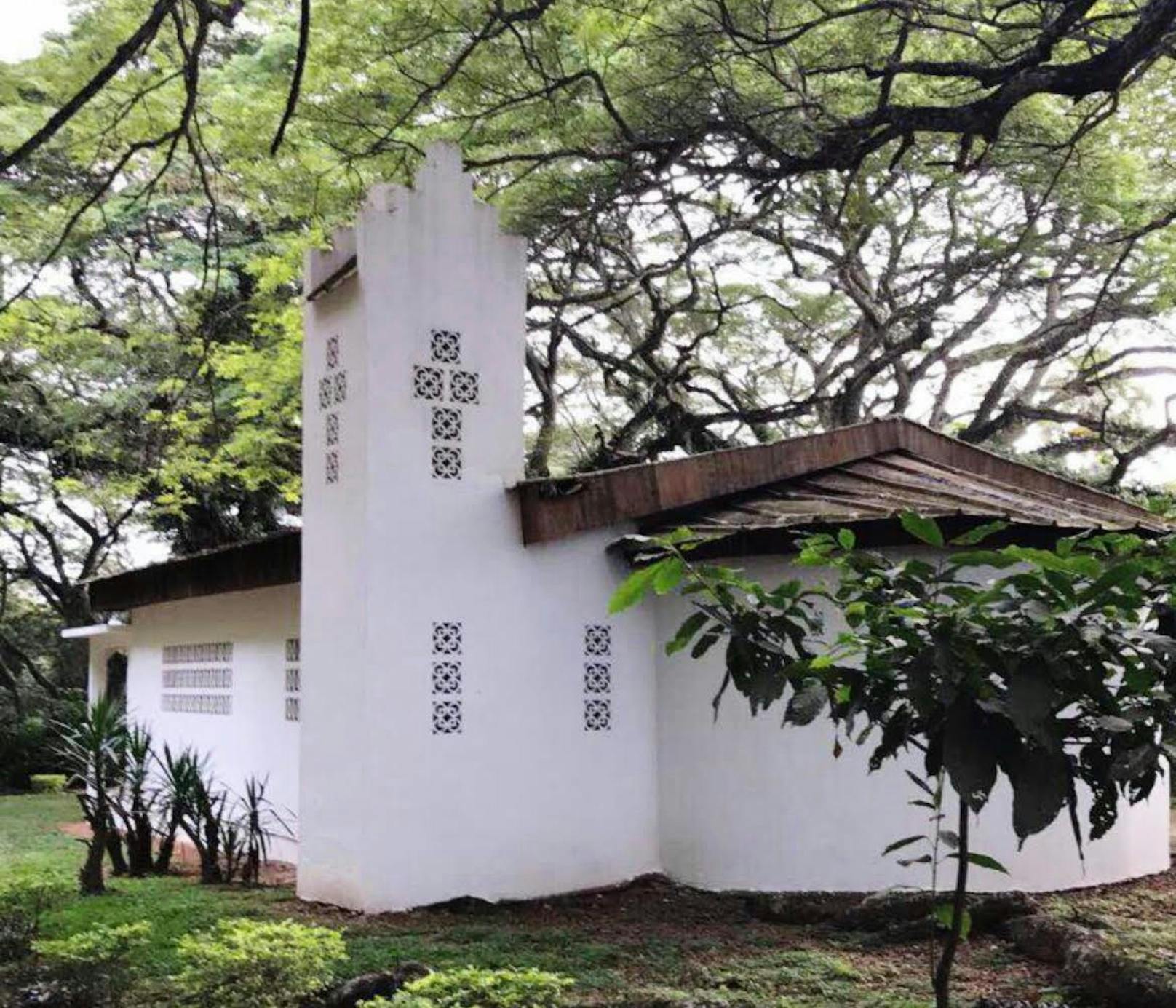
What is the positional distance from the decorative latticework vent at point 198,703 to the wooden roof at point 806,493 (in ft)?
16.3

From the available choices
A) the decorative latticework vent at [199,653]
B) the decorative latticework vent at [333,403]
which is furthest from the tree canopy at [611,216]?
the decorative latticework vent at [199,653]

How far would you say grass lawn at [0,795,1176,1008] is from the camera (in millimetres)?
6098

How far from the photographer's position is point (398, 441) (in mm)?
8242

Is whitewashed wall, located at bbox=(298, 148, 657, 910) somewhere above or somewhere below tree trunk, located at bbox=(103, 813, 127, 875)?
above

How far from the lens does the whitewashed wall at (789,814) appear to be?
8492 millimetres

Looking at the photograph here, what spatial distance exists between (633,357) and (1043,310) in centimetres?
531

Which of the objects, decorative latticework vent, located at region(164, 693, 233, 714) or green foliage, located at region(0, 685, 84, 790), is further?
green foliage, located at region(0, 685, 84, 790)

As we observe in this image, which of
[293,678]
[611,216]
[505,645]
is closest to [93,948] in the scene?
[505,645]

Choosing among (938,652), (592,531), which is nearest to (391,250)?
(592,531)

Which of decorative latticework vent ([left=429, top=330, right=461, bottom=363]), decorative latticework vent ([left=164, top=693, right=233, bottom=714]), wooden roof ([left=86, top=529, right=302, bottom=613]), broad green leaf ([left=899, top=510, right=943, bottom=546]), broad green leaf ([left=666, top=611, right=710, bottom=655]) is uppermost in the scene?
decorative latticework vent ([left=429, top=330, right=461, bottom=363])

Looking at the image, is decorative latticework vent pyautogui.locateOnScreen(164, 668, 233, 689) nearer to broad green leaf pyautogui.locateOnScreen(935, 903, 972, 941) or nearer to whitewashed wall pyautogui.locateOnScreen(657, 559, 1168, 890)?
whitewashed wall pyautogui.locateOnScreen(657, 559, 1168, 890)

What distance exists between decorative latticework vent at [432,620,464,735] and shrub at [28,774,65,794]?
13.1 m

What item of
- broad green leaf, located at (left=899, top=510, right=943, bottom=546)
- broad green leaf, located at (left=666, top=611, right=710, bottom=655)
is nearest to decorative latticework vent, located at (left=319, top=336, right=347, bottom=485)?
broad green leaf, located at (left=666, top=611, right=710, bottom=655)

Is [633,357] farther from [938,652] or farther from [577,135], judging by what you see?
[938,652]
